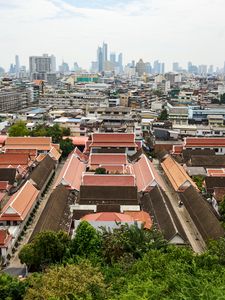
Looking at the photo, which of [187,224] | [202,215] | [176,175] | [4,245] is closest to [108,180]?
[176,175]

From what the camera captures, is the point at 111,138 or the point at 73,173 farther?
the point at 111,138

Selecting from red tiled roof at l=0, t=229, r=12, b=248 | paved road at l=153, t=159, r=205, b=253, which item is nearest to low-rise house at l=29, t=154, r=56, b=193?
red tiled roof at l=0, t=229, r=12, b=248

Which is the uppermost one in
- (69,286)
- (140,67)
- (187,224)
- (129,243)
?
(140,67)

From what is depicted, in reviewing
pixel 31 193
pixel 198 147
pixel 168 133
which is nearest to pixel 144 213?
pixel 31 193

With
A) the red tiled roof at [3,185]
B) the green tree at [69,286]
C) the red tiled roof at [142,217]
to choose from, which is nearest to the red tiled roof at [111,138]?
the red tiled roof at [3,185]

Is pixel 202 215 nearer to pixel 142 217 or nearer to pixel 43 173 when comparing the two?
pixel 142 217

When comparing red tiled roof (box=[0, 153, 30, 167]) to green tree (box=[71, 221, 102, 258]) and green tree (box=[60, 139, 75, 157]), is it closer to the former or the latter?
green tree (box=[60, 139, 75, 157])

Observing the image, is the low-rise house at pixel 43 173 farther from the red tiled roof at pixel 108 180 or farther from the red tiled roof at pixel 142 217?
the red tiled roof at pixel 142 217

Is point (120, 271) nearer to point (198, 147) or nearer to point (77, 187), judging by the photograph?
point (77, 187)

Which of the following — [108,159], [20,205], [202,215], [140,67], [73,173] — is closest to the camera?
[202,215]
